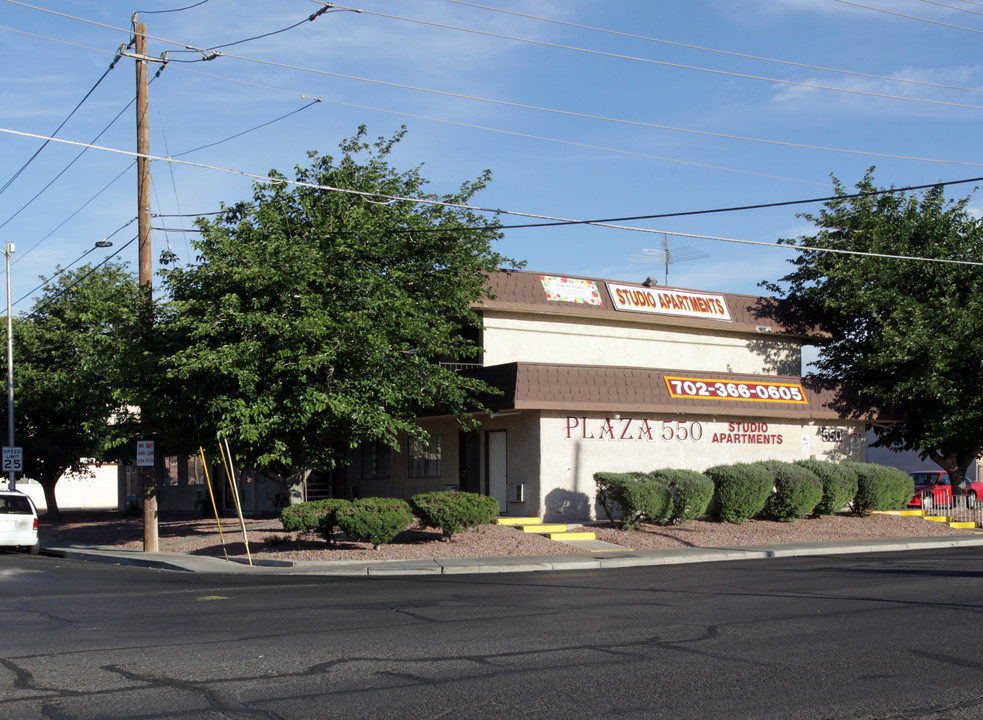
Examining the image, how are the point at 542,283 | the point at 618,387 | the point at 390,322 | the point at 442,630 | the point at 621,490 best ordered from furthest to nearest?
1. the point at 542,283
2. the point at 618,387
3. the point at 621,490
4. the point at 390,322
5. the point at 442,630

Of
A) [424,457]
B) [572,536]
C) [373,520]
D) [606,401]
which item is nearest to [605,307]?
[606,401]

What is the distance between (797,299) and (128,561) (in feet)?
74.5

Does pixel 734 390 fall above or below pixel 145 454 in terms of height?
above

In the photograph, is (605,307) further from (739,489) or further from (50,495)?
(50,495)

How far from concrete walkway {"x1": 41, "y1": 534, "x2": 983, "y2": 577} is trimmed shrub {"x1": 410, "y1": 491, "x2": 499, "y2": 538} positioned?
1.53 m

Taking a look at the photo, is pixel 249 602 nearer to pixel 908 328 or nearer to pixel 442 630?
pixel 442 630

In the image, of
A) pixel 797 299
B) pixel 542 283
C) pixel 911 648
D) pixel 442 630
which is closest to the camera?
pixel 911 648

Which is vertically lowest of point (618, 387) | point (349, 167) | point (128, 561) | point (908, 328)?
point (128, 561)

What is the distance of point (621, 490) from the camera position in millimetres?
23312

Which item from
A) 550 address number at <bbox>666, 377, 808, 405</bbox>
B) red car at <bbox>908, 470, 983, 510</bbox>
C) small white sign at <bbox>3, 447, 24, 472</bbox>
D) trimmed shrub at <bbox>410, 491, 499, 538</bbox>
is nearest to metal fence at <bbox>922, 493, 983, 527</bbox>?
red car at <bbox>908, 470, 983, 510</bbox>

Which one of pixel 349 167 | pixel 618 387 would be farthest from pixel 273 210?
pixel 618 387

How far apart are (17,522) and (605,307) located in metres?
17.1

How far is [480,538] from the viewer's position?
21.9 m

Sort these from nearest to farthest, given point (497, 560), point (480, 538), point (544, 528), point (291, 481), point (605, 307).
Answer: point (497, 560) < point (480, 538) < point (544, 528) < point (291, 481) < point (605, 307)
